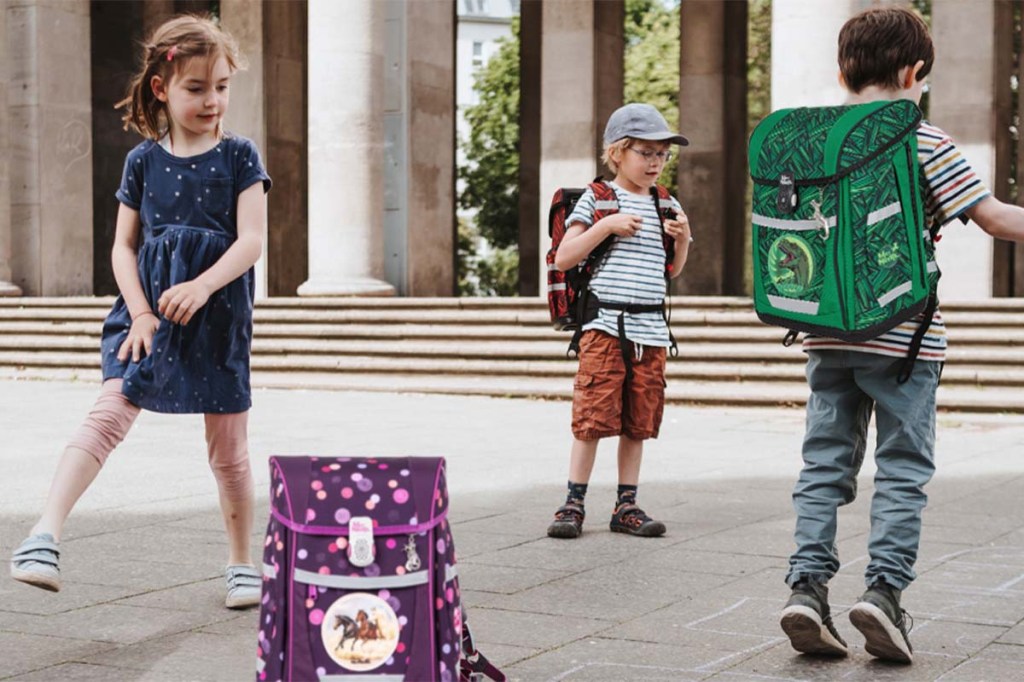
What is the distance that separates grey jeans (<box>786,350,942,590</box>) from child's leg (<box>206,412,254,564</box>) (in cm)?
176

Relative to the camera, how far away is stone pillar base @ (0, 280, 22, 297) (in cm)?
2109

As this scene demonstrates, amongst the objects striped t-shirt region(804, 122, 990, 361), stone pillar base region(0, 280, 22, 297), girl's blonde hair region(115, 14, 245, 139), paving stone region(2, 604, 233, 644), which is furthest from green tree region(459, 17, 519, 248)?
striped t-shirt region(804, 122, 990, 361)

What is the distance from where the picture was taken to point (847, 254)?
4.00 m

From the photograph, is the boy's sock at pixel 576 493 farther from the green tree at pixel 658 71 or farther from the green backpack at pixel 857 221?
the green tree at pixel 658 71

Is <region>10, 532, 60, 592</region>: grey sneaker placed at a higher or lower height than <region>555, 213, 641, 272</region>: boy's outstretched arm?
lower

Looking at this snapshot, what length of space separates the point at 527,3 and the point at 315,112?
13.1 metres

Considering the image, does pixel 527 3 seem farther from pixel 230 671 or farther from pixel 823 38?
pixel 230 671

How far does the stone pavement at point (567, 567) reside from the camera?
13.3ft

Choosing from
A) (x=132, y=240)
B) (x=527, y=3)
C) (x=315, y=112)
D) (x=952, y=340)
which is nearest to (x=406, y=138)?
(x=315, y=112)

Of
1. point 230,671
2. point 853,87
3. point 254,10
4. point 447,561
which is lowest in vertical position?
point 230,671

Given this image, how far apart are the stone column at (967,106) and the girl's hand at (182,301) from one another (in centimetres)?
1435

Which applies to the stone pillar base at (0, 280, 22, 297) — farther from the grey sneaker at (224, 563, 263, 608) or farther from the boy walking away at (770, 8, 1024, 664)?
the boy walking away at (770, 8, 1024, 664)

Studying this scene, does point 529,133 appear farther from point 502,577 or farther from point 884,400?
point 884,400

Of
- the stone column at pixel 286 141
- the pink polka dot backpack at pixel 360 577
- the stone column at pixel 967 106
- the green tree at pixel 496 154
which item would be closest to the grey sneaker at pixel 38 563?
the pink polka dot backpack at pixel 360 577
